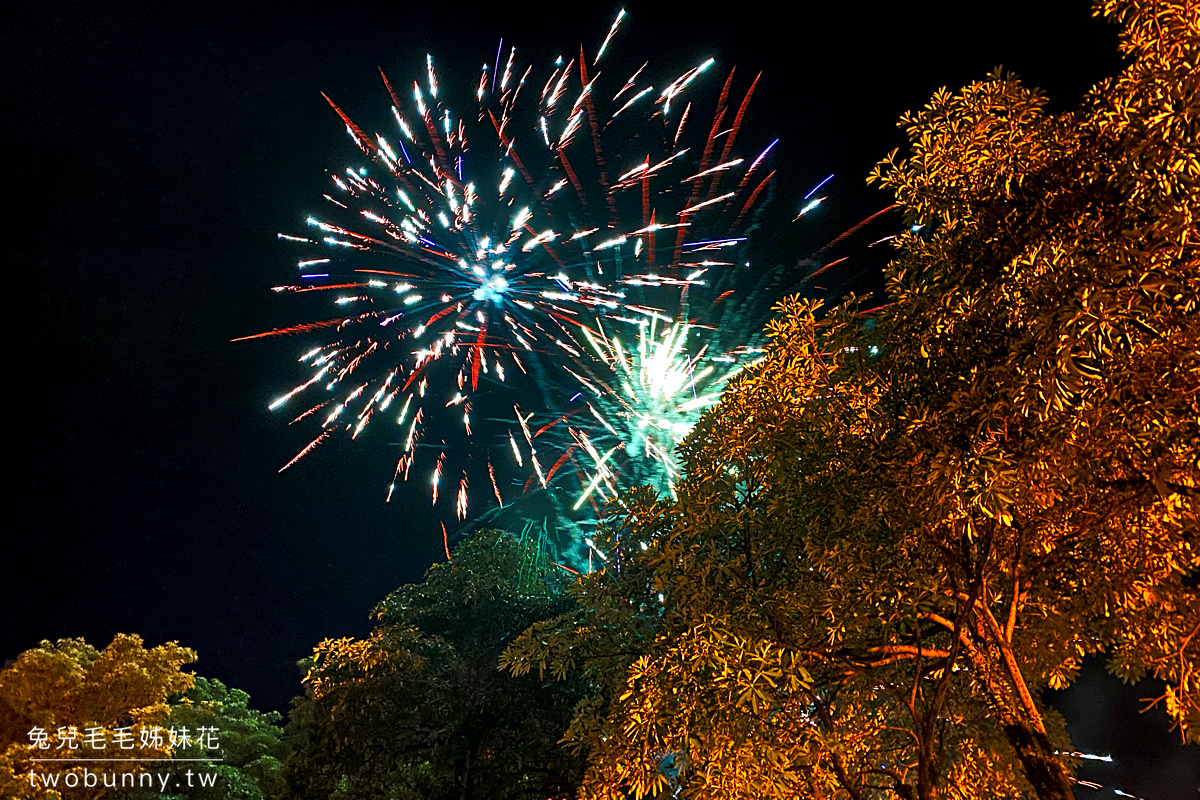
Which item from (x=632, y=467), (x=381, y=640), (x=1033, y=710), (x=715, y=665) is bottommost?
(x=1033, y=710)

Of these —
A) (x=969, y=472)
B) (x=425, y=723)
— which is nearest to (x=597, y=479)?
(x=425, y=723)

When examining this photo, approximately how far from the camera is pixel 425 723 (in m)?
11.3

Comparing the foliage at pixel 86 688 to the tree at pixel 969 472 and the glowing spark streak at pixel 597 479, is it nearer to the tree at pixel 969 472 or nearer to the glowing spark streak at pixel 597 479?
the glowing spark streak at pixel 597 479

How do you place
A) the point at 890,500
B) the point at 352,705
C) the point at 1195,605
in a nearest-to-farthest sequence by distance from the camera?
the point at 890,500 < the point at 1195,605 < the point at 352,705

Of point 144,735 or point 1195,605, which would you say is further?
point 144,735

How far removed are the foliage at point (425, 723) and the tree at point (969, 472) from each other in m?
5.75

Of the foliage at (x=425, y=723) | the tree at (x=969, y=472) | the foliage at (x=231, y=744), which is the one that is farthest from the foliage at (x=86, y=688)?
the tree at (x=969, y=472)

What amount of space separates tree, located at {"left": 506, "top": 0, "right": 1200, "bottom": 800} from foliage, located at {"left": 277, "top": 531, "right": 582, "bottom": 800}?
5751 mm

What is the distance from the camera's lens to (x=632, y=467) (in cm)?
1523

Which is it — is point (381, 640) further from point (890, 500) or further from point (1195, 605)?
point (1195, 605)

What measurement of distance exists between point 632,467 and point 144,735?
39.3 ft

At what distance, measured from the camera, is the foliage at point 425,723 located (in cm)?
1079

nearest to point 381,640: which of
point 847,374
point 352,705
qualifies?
point 352,705

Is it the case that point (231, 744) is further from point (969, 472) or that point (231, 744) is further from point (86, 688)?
point (969, 472)
